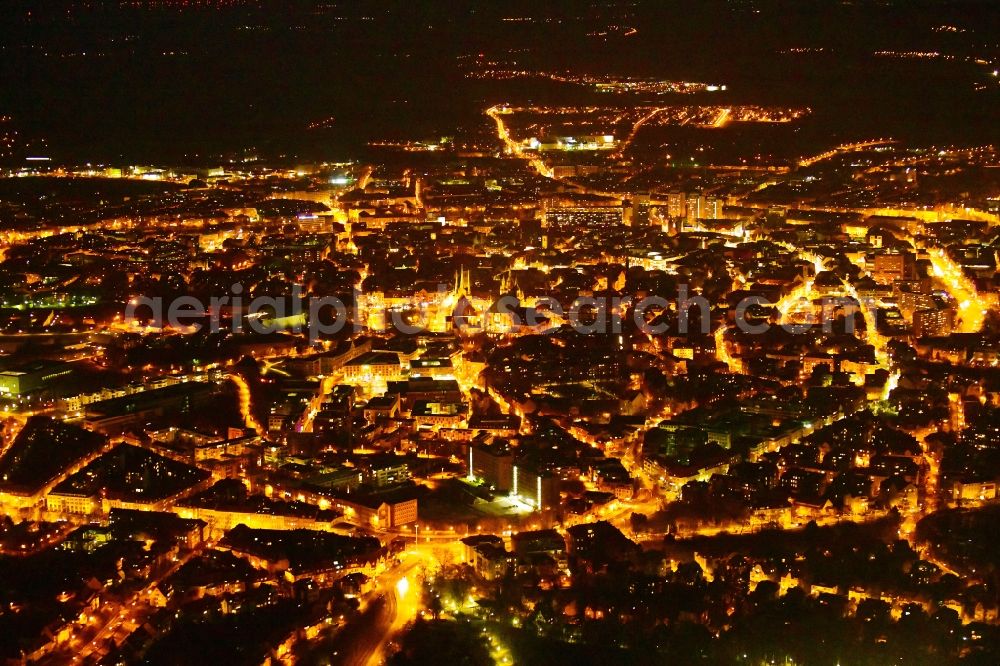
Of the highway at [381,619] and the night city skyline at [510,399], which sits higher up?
the night city skyline at [510,399]

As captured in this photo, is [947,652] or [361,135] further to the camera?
[361,135]

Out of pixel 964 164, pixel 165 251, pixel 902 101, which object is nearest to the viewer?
pixel 165 251

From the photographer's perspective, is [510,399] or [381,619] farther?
[510,399]

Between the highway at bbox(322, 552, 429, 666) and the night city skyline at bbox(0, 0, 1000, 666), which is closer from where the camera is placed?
the highway at bbox(322, 552, 429, 666)

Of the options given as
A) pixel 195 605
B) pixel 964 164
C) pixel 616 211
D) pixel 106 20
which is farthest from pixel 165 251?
pixel 106 20

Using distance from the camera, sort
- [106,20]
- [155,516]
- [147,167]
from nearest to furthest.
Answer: [155,516] → [147,167] → [106,20]

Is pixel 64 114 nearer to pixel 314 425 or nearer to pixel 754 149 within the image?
pixel 754 149

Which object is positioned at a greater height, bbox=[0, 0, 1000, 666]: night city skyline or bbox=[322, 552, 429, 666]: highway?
bbox=[0, 0, 1000, 666]: night city skyline

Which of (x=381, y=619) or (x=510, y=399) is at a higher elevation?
(x=510, y=399)
